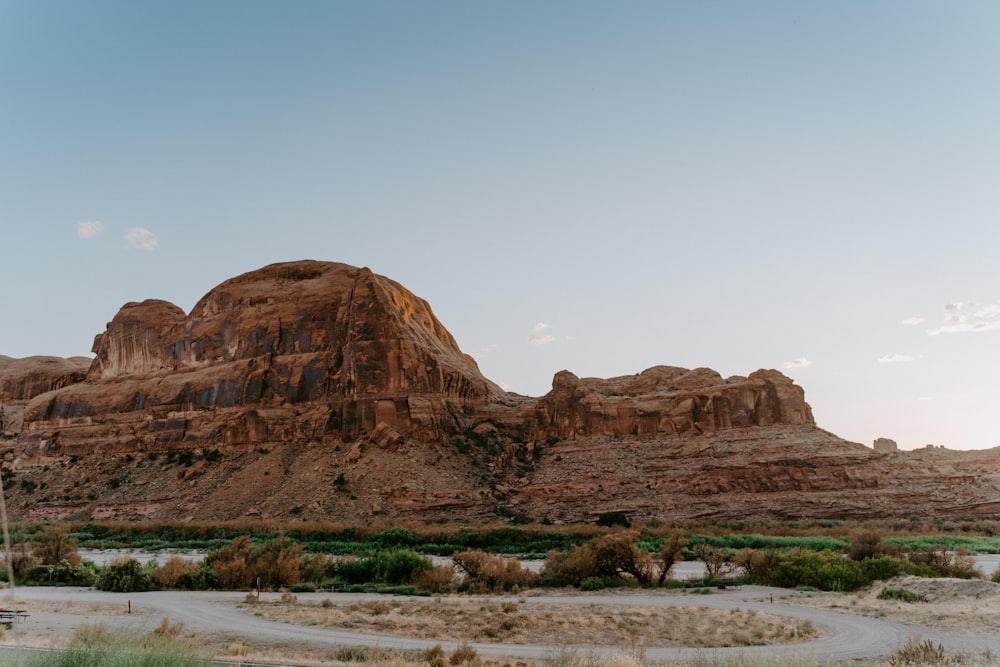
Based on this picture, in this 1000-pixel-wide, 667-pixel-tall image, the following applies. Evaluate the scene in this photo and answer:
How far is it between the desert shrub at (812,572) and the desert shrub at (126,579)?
71.1ft

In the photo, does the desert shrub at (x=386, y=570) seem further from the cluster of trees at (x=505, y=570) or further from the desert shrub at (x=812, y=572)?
the desert shrub at (x=812, y=572)

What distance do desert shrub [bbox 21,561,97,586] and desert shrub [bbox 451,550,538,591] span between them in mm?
14295

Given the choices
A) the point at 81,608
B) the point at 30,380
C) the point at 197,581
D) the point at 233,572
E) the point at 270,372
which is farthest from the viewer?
the point at 30,380

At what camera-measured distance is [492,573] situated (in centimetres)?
2616

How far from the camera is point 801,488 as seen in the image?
59.4m

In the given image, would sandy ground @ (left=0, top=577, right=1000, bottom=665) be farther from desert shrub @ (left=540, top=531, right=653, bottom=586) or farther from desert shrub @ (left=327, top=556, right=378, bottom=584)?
desert shrub @ (left=327, top=556, right=378, bottom=584)

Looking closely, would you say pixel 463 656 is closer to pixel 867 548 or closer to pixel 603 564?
pixel 603 564

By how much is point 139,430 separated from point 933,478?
74294 mm

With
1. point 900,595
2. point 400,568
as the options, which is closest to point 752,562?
point 900,595

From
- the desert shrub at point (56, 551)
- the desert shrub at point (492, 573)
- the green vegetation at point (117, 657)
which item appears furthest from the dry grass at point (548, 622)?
the desert shrub at point (56, 551)

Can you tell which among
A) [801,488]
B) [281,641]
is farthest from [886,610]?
[801,488]

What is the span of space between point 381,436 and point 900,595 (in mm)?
52868

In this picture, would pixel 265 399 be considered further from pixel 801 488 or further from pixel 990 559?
pixel 990 559

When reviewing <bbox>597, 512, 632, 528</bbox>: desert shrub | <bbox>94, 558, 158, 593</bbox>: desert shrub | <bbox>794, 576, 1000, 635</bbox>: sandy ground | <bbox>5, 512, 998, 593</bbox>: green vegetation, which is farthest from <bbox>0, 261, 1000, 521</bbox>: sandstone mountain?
<bbox>794, 576, 1000, 635</bbox>: sandy ground
